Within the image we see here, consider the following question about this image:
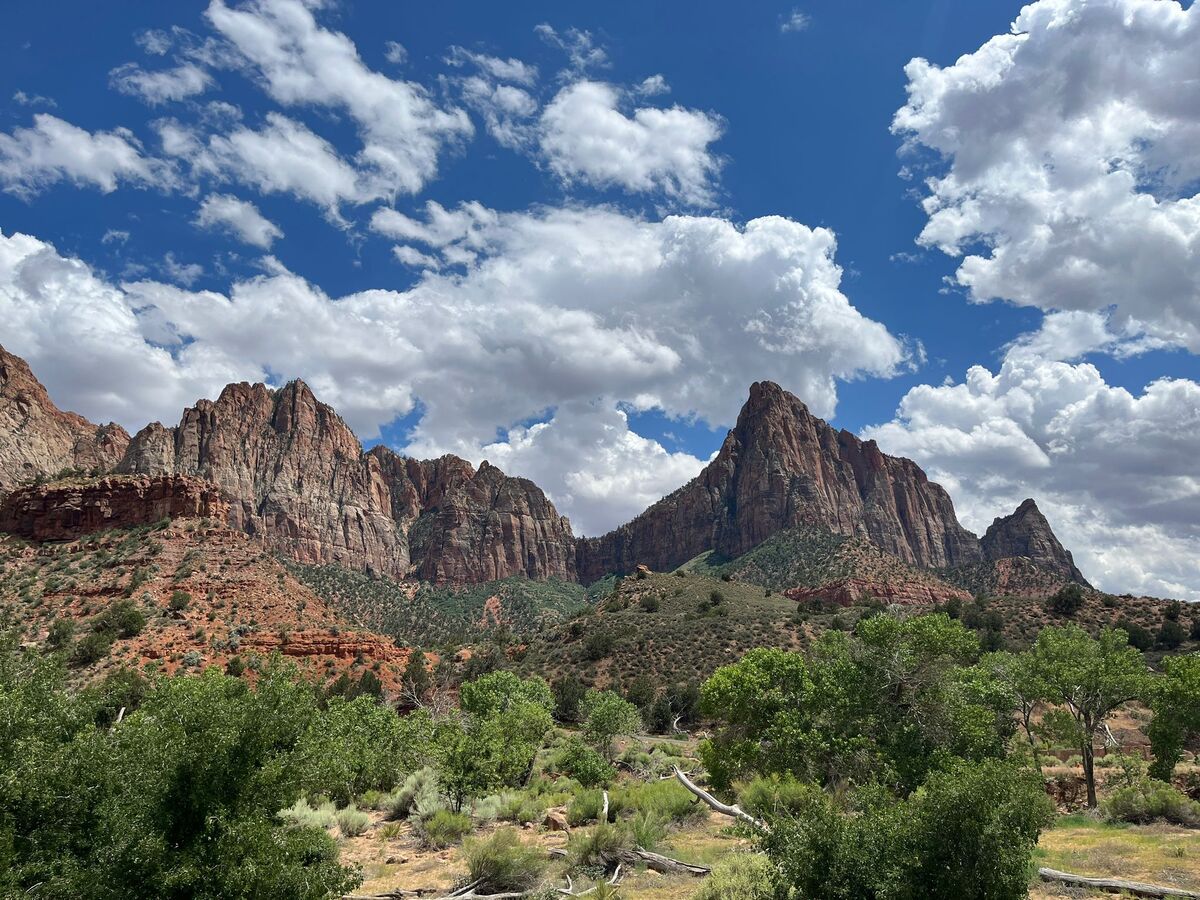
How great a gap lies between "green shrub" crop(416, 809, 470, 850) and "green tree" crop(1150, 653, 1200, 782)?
24958 mm

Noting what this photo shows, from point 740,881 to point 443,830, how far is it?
11.1 m

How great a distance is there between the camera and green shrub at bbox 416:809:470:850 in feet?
62.8

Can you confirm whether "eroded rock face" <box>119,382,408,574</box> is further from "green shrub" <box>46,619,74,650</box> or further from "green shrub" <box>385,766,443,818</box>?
"green shrub" <box>385,766,443,818</box>

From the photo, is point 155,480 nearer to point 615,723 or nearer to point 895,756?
point 615,723

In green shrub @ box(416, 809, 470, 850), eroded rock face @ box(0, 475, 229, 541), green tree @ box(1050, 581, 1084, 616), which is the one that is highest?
eroded rock face @ box(0, 475, 229, 541)

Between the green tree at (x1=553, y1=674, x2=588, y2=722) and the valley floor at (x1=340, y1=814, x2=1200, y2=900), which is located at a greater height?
the valley floor at (x1=340, y1=814, x2=1200, y2=900)

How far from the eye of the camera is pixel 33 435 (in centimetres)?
12081

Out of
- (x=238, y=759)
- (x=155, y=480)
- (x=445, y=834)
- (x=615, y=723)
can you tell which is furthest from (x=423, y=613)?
(x=238, y=759)

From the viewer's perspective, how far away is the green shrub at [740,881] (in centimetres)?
1098

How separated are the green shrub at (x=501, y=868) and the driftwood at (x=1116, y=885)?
32.7ft

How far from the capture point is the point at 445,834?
1944 centimetres

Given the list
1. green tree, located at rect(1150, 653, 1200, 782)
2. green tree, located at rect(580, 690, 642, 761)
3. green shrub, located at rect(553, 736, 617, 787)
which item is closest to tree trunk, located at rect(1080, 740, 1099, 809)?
green tree, located at rect(1150, 653, 1200, 782)

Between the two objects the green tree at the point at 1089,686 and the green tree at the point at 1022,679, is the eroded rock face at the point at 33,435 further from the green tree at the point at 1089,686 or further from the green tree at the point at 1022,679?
the green tree at the point at 1089,686

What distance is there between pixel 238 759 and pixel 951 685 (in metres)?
17.6
